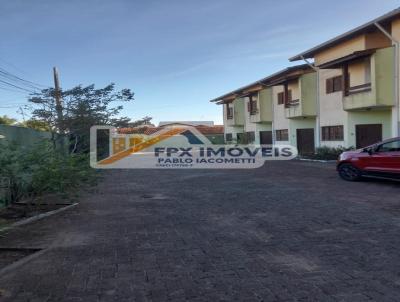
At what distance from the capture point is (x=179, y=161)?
23766 millimetres

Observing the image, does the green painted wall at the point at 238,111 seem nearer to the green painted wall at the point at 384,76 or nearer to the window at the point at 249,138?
the window at the point at 249,138

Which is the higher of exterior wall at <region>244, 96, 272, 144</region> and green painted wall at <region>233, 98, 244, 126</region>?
green painted wall at <region>233, 98, 244, 126</region>

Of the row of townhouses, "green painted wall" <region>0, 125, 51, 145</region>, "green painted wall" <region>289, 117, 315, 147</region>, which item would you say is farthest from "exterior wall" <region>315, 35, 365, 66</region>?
"green painted wall" <region>0, 125, 51, 145</region>

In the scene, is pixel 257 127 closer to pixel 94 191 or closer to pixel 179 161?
pixel 179 161

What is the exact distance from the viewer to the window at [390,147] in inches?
445

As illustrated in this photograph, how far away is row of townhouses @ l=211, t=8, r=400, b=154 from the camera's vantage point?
16.5m

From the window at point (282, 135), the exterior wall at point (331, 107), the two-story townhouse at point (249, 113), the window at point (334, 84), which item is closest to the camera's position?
the exterior wall at point (331, 107)

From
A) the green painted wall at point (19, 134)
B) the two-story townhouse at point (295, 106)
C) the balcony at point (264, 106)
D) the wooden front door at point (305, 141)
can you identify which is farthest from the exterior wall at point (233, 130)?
the green painted wall at point (19, 134)

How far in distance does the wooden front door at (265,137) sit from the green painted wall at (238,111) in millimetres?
4668

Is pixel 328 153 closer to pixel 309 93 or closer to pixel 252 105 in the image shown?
pixel 309 93

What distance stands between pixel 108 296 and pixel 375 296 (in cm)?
272

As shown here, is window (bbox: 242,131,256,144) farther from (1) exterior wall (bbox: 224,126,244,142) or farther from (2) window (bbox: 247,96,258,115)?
(1) exterior wall (bbox: 224,126,244,142)

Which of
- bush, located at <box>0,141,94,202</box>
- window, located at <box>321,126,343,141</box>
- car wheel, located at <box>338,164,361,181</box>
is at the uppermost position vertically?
window, located at <box>321,126,343,141</box>

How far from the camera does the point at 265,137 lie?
32.1 m
